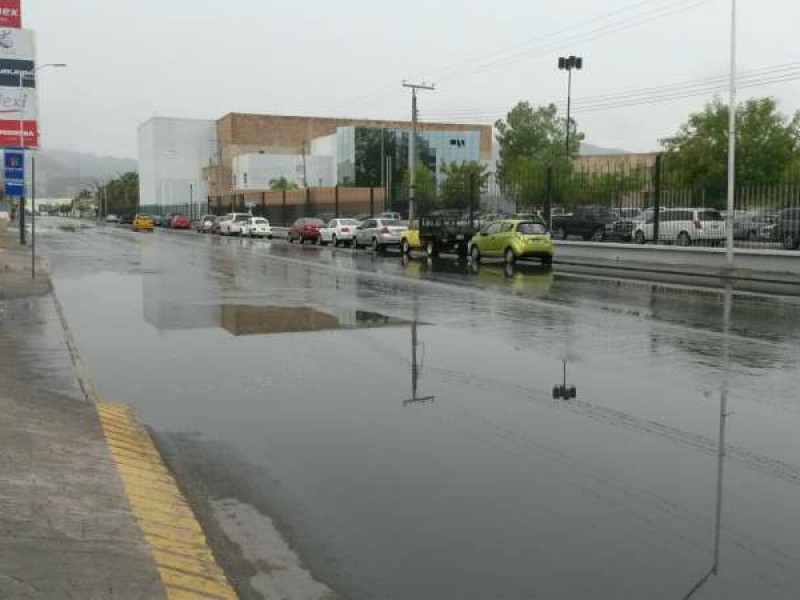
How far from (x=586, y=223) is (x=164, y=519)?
102 feet

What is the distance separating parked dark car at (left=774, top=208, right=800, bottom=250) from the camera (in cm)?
2547

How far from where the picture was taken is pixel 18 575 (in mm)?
4043

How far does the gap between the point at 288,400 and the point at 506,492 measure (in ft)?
10.8

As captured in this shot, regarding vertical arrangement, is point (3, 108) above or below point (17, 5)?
below

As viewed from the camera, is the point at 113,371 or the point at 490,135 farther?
the point at 490,135

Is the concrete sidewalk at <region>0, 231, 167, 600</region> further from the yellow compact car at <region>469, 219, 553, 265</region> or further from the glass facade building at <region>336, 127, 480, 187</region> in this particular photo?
the glass facade building at <region>336, 127, 480, 187</region>

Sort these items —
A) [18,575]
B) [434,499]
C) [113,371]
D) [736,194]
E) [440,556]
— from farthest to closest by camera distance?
[736,194], [113,371], [434,499], [440,556], [18,575]

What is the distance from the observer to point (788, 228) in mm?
25797

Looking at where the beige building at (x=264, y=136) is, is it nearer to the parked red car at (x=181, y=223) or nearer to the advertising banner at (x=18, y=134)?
the parked red car at (x=181, y=223)

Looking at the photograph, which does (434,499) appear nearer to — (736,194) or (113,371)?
(113,371)

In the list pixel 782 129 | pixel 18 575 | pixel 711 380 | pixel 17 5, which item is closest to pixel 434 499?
pixel 18 575

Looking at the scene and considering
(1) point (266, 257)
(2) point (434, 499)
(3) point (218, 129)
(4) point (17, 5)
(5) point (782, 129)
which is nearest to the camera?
(2) point (434, 499)

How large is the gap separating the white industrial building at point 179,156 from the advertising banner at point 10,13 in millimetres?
108193

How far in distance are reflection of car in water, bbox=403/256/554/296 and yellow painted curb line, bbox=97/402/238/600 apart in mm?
13089
